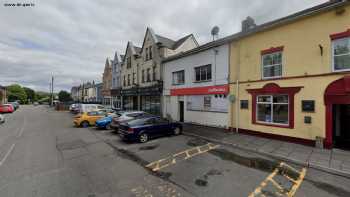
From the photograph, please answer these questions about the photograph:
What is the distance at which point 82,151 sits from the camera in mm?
8617

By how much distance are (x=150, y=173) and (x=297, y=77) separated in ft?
30.5

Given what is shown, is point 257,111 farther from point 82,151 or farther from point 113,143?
point 82,151

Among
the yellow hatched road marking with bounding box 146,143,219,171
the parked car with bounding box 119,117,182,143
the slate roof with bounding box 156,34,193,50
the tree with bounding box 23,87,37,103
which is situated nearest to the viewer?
the yellow hatched road marking with bounding box 146,143,219,171

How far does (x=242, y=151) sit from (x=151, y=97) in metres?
15.6

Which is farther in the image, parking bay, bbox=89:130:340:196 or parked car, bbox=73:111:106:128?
parked car, bbox=73:111:106:128

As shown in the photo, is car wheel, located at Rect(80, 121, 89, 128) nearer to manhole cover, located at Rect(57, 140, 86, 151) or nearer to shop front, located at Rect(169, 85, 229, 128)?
manhole cover, located at Rect(57, 140, 86, 151)

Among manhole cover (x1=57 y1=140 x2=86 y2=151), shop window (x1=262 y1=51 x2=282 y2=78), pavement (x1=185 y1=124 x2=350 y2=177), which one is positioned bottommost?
manhole cover (x1=57 y1=140 x2=86 y2=151)

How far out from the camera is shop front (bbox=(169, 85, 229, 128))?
44.1ft

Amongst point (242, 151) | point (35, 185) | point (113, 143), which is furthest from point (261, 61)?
point (35, 185)

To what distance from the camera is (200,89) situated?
1530 centimetres

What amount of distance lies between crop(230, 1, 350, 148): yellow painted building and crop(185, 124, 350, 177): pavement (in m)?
0.77

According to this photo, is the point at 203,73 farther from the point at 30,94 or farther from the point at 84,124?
the point at 30,94

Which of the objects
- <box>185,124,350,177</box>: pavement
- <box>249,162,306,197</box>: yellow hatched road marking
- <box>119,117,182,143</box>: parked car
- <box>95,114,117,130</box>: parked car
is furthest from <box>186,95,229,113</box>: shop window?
<box>95,114,117,130</box>: parked car

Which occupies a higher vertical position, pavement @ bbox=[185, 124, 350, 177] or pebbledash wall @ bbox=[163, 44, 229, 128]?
pebbledash wall @ bbox=[163, 44, 229, 128]
